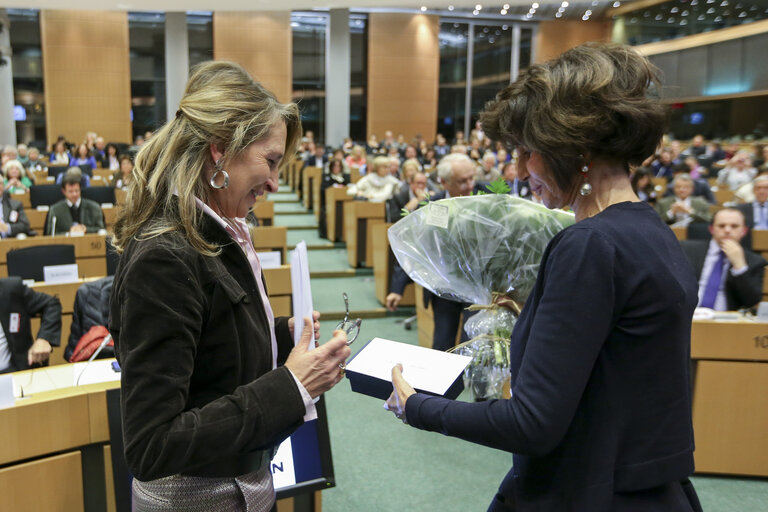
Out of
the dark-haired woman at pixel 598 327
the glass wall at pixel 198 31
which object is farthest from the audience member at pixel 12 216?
the glass wall at pixel 198 31

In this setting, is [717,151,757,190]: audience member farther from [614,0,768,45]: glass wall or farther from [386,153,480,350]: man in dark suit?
[386,153,480,350]: man in dark suit

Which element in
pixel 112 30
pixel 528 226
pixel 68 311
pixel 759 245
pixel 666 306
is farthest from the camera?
pixel 112 30

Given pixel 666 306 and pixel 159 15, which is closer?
pixel 666 306

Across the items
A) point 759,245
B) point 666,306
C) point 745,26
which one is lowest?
point 759,245

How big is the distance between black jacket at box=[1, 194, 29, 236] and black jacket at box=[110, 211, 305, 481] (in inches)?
241

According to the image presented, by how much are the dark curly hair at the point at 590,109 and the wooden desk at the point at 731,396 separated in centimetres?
235

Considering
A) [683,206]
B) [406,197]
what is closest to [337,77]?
[406,197]

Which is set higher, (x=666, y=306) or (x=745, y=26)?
(x=745, y=26)

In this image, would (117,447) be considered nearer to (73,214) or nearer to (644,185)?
(73,214)

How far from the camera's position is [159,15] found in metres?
18.6

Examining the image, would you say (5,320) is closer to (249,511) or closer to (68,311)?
(68,311)

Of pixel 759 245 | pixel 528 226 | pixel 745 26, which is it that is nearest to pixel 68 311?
pixel 528 226

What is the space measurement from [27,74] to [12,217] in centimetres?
1399

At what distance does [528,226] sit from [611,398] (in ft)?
3.25
